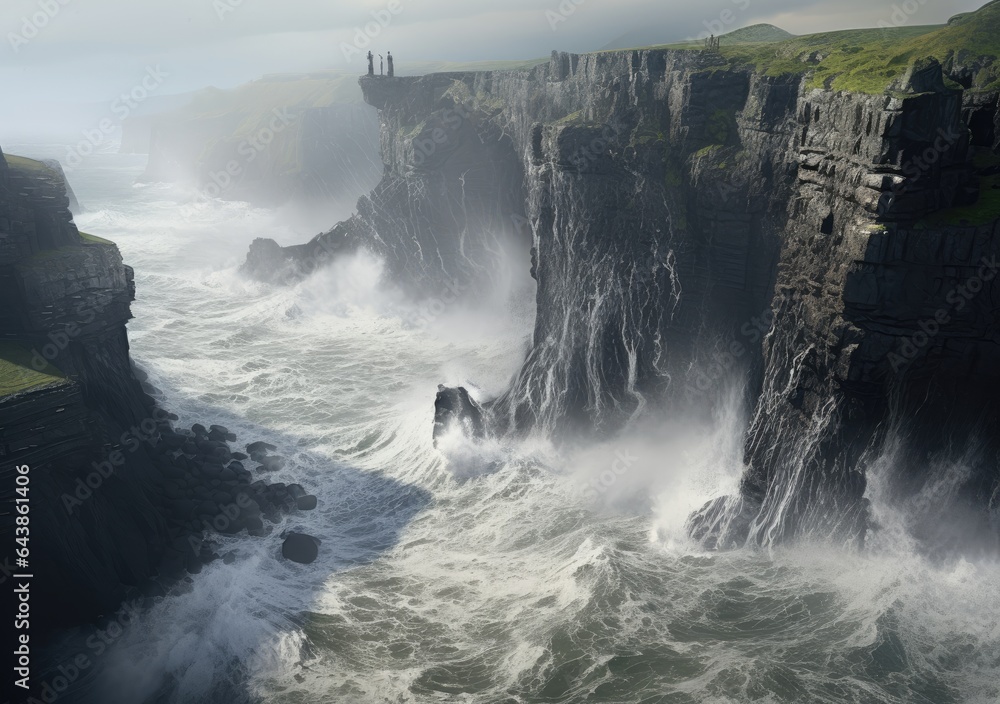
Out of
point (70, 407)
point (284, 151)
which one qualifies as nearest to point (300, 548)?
point (70, 407)

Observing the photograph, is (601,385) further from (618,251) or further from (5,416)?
(5,416)

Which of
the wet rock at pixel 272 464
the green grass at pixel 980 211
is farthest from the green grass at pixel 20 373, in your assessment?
the green grass at pixel 980 211

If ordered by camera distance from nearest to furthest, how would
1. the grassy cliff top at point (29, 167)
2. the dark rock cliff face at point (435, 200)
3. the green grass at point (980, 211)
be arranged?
the green grass at point (980, 211)
the grassy cliff top at point (29, 167)
the dark rock cliff face at point (435, 200)

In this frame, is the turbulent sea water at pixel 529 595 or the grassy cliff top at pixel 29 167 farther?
the grassy cliff top at pixel 29 167

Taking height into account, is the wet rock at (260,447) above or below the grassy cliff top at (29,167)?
below

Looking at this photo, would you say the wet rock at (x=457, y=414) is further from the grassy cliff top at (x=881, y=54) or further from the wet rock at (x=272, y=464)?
the grassy cliff top at (x=881, y=54)

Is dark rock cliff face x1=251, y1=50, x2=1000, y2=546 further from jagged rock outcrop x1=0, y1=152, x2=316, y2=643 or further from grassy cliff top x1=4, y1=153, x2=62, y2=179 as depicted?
grassy cliff top x1=4, y1=153, x2=62, y2=179

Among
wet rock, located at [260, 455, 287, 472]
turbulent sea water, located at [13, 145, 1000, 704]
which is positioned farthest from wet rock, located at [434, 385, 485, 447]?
wet rock, located at [260, 455, 287, 472]
